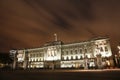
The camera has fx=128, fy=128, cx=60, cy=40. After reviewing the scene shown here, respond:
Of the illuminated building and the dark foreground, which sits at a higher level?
the illuminated building

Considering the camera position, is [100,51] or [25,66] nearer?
[25,66]

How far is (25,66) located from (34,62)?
36584mm

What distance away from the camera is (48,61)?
266 feet

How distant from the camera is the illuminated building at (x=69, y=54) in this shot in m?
66.0

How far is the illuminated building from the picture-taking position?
6600 centimetres

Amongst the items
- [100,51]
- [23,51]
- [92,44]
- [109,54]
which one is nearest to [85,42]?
[92,44]

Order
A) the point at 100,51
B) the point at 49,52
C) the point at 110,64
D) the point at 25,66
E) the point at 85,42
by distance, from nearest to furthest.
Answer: the point at 25,66 < the point at 110,64 < the point at 100,51 < the point at 85,42 < the point at 49,52

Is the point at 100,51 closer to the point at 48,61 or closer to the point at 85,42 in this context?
the point at 85,42

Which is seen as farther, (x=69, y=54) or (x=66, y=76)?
(x=69, y=54)

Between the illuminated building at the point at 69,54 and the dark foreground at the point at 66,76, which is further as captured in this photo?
the illuminated building at the point at 69,54

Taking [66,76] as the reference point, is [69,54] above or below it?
above

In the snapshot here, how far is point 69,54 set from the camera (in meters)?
76.8

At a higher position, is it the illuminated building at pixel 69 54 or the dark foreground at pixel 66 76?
the illuminated building at pixel 69 54

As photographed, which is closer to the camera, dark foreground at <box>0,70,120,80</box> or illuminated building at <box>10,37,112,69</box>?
dark foreground at <box>0,70,120,80</box>
